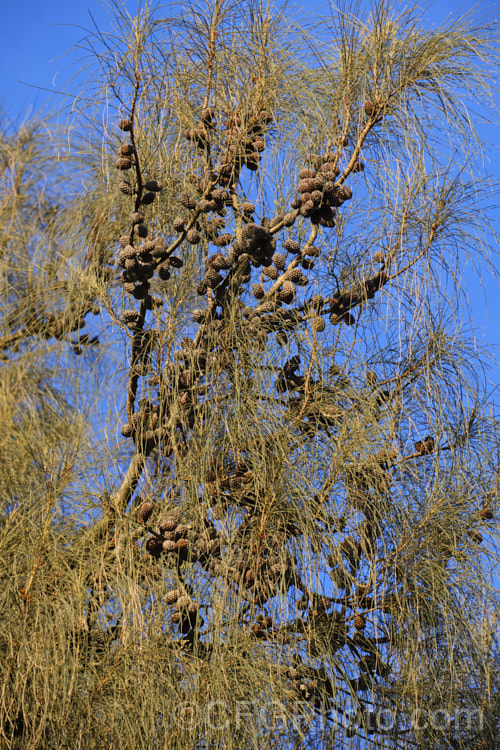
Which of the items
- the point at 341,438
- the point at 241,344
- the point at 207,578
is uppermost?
the point at 241,344

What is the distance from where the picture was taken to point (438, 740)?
1.73m

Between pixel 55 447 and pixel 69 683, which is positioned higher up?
pixel 55 447

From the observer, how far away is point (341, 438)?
1.73 metres

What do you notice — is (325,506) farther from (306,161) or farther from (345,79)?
(345,79)

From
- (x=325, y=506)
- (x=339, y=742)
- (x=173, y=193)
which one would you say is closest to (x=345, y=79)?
(x=173, y=193)

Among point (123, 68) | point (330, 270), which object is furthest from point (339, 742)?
point (123, 68)

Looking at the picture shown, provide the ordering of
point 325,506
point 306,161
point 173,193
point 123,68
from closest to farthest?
point 325,506
point 123,68
point 306,161
point 173,193

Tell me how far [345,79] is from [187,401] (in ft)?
2.69

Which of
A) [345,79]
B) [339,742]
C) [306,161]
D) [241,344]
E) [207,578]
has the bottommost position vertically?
[339,742]

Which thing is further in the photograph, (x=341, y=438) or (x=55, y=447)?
(x=55, y=447)

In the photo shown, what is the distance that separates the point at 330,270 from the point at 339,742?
2.97ft

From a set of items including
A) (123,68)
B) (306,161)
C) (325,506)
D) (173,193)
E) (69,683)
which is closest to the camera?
(69,683)

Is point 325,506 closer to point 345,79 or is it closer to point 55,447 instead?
point 55,447

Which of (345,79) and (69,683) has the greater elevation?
(345,79)
